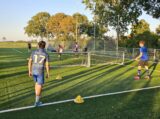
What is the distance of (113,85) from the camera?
46.7 ft

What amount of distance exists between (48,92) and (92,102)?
2.32 metres

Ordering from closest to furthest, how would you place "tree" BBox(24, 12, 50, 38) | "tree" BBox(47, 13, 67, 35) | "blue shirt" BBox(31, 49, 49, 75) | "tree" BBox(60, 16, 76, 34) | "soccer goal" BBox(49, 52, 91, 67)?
"blue shirt" BBox(31, 49, 49, 75)
"soccer goal" BBox(49, 52, 91, 67)
"tree" BBox(60, 16, 76, 34)
"tree" BBox(47, 13, 67, 35)
"tree" BBox(24, 12, 50, 38)

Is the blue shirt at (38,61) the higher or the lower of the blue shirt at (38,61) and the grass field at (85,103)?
the higher

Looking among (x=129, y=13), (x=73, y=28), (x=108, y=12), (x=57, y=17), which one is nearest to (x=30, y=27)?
(x=57, y=17)

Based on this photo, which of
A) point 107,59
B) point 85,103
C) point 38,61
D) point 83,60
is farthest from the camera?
point 107,59

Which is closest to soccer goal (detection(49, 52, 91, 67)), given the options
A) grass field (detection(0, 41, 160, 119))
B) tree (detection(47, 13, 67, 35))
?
grass field (detection(0, 41, 160, 119))

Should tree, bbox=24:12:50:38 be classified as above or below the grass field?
above

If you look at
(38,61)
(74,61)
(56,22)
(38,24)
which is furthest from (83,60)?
(38,24)

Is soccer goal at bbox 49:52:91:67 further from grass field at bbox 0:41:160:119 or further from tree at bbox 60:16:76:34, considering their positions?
tree at bbox 60:16:76:34

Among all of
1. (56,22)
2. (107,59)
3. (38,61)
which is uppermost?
(56,22)

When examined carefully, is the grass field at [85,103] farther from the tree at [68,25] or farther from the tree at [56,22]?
the tree at [56,22]

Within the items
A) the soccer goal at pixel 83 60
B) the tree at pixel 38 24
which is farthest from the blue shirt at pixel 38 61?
the tree at pixel 38 24

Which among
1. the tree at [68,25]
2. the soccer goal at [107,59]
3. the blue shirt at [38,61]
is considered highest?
the tree at [68,25]

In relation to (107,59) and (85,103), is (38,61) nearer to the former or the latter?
(85,103)
